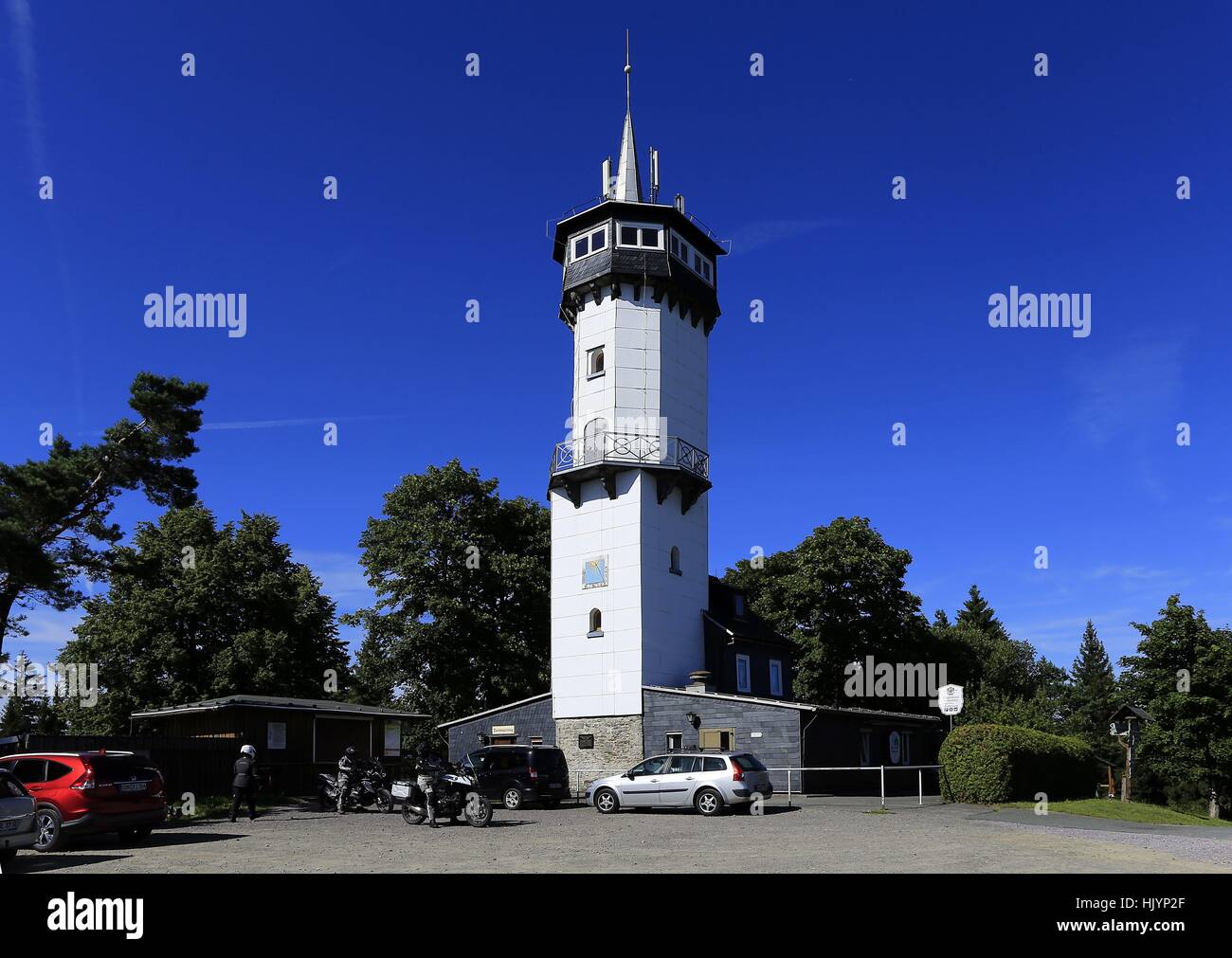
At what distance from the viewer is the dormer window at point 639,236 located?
118 feet

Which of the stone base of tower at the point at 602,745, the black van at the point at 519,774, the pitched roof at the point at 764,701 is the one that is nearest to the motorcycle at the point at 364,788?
the black van at the point at 519,774

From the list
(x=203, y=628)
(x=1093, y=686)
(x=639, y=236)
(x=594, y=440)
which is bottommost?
(x=1093, y=686)

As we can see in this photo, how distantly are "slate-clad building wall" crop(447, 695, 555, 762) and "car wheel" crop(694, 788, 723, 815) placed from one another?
12708 mm

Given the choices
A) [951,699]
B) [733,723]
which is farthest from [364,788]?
[951,699]

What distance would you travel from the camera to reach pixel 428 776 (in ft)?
66.2

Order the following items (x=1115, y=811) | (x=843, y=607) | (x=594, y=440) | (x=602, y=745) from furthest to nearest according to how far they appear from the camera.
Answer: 1. (x=843, y=607)
2. (x=594, y=440)
3. (x=602, y=745)
4. (x=1115, y=811)

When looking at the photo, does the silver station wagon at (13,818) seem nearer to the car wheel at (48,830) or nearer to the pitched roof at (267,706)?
the car wheel at (48,830)

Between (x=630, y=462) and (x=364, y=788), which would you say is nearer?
(x=364, y=788)

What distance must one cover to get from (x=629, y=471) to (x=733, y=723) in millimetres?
9252

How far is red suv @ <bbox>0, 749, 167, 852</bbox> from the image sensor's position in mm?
15242

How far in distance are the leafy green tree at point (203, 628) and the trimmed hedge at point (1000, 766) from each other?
30.6 m

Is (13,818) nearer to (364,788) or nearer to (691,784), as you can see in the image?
(364,788)

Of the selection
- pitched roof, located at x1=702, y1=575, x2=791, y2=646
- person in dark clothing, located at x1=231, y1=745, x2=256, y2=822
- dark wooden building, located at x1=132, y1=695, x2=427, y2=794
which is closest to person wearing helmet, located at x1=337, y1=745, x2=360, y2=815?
person in dark clothing, located at x1=231, y1=745, x2=256, y2=822
